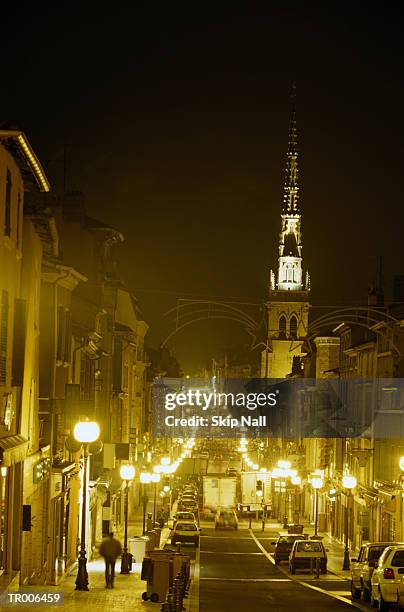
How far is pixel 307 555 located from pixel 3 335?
27272 mm

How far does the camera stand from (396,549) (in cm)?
3186

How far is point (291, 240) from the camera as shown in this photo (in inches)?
7677

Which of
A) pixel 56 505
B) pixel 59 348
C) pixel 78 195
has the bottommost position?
pixel 56 505

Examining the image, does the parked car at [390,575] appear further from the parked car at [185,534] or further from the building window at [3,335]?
the parked car at [185,534]

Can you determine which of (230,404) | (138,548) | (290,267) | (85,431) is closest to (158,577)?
(85,431)

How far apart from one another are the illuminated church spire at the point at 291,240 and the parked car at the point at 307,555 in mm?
138450

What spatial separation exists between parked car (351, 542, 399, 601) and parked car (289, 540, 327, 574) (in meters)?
11.2

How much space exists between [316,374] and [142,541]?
4946 centimetres

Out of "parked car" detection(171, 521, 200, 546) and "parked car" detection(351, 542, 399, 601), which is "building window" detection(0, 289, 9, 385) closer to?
"parked car" detection(351, 542, 399, 601)

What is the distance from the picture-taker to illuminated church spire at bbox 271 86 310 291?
616 feet

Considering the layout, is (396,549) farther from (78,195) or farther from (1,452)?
(78,195)

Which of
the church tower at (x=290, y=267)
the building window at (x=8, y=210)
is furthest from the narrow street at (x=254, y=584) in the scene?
the church tower at (x=290, y=267)

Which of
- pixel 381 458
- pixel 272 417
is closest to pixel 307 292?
pixel 272 417

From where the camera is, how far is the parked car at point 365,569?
3610 centimetres
